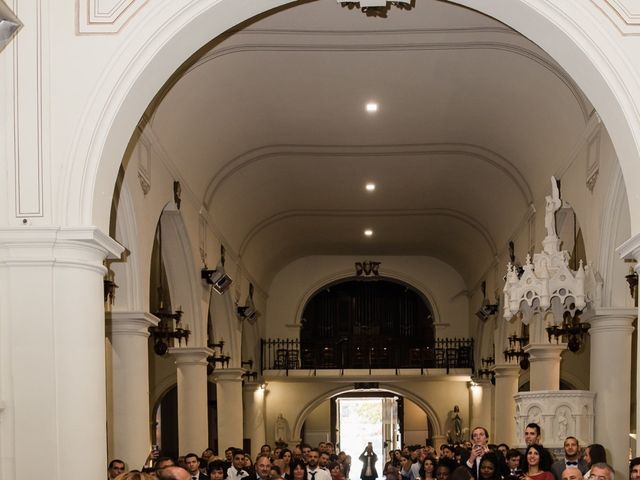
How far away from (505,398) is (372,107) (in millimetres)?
9033

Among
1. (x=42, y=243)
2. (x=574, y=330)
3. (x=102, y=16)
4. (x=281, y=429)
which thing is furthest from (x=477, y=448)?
(x=281, y=429)

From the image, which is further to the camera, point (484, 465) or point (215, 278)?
point (215, 278)

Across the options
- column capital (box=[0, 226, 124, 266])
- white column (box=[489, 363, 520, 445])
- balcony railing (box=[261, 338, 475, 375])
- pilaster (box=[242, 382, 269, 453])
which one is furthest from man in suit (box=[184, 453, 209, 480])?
balcony railing (box=[261, 338, 475, 375])

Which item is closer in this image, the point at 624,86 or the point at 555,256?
the point at 624,86

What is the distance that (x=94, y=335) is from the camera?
7.97m

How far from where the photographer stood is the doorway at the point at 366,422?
33.7 m

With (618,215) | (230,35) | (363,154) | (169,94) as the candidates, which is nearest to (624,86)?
(618,215)

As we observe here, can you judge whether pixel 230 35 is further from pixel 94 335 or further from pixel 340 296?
pixel 340 296

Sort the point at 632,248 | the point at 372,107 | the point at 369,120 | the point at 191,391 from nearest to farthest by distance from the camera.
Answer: the point at 632,248 < the point at 372,107 < the point at 369,120 < the point at 191,391

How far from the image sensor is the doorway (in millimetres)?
33719

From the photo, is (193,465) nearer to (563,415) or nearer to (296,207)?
(563,415)

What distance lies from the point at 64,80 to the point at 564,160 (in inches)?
318

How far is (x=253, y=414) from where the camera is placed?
2661cm

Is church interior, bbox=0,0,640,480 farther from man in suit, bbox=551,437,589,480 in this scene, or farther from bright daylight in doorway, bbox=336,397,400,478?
bright daylight in doorway, bbox=336,397,400,478
